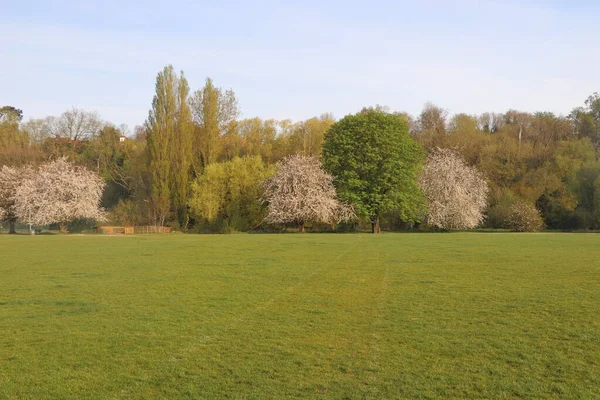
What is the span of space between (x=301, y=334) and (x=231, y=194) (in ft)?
164

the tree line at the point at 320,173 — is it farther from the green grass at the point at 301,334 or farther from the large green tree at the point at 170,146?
the green grass at the point at 301,334

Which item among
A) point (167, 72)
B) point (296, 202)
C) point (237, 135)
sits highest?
point (167, 72)

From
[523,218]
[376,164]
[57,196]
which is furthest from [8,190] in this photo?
[523,218]

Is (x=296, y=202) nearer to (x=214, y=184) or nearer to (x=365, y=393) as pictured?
(x=214, y=184)

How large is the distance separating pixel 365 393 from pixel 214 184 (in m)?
52.7

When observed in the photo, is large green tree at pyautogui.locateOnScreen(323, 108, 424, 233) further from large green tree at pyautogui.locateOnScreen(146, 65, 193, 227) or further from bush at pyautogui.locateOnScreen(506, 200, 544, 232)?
large green tree at pyautogui.locateOnScreen(146, 65, 193, 227)

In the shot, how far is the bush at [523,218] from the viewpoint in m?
56.2

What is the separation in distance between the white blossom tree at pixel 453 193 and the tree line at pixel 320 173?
114 mm

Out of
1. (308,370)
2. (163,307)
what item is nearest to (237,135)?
(163,307)

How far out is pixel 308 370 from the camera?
7.60 m

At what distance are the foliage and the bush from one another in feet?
83.6

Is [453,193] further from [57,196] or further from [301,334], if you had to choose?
[301,334]

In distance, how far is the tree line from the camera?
55.7m

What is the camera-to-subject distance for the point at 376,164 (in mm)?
55312
